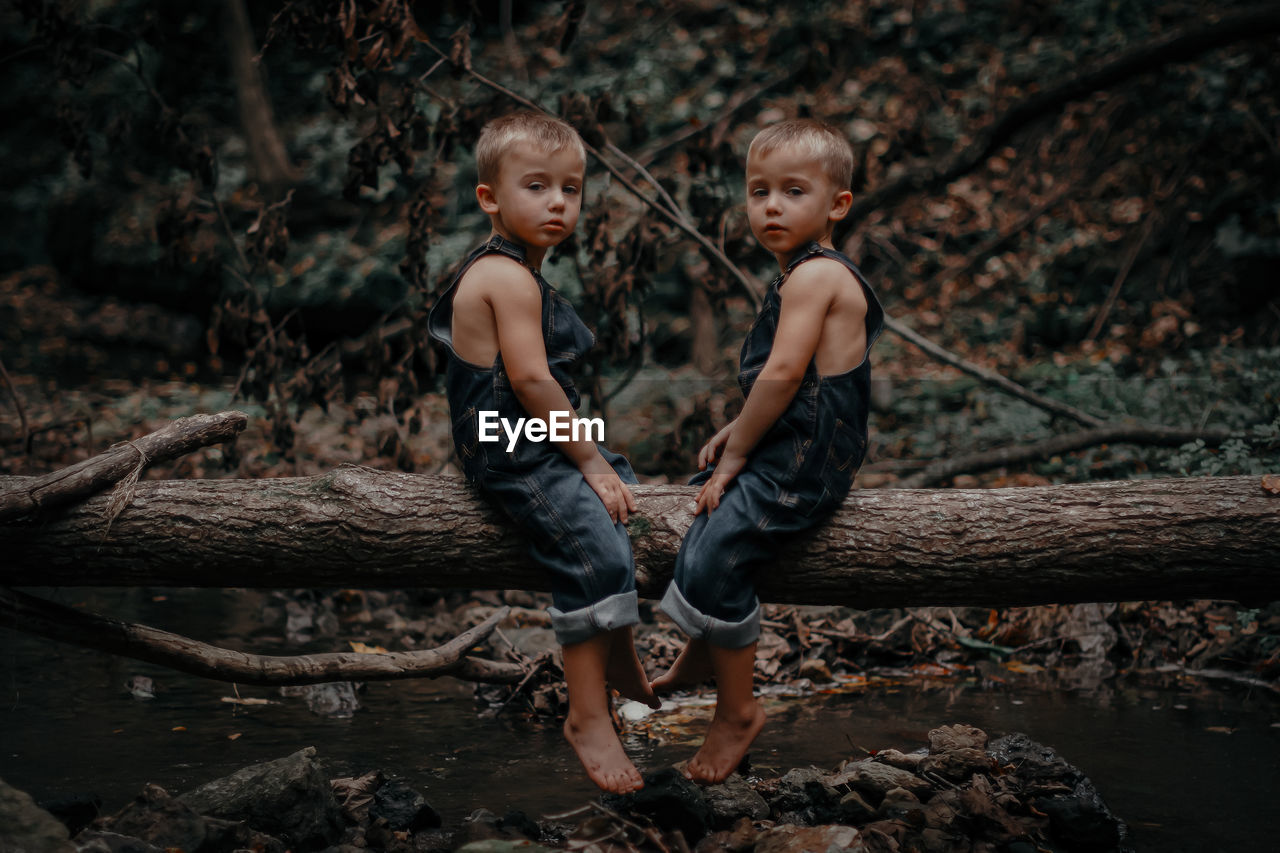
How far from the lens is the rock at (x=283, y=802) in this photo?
2.82 meters

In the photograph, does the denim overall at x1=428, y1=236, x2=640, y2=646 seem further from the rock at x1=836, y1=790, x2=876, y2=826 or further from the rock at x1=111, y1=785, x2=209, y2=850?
the rock at x1=111, y1=785, x2=209, y2=850

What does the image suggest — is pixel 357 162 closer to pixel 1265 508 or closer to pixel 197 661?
pixel 197 661

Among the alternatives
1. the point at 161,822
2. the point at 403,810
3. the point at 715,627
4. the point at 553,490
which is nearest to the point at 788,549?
the point at 715,627

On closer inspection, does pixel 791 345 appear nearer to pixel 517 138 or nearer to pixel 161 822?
pixel 517 138

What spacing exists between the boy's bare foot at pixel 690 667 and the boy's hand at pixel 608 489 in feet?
1.43

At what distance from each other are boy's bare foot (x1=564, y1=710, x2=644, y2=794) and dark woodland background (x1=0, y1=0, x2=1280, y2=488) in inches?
108

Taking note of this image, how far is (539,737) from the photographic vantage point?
12.4 ft

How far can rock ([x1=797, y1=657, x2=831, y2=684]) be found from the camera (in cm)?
448

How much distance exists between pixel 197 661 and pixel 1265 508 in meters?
3.06

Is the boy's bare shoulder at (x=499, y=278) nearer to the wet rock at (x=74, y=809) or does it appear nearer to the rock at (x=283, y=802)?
the rock at (x=283, y=802)

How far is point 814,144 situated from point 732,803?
1856 mm

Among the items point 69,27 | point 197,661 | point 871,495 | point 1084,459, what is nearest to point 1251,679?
point 1084,459

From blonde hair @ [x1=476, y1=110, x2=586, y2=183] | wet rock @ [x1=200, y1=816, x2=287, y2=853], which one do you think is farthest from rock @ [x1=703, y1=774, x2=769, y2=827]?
blonde hair @ [x1=476, y1=110, x2=586, y2=183]

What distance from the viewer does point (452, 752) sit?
362 centimetres
